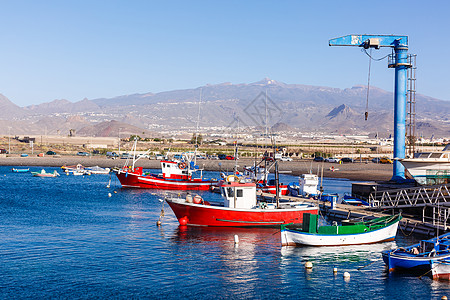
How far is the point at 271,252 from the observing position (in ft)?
117

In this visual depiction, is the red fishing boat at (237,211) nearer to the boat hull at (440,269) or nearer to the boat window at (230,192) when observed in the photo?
the boat window at (230,192)

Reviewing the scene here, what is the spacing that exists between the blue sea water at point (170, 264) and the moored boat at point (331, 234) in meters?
0.54

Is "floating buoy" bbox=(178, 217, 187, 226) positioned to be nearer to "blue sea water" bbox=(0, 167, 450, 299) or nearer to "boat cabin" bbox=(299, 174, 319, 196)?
"blue sea water" bbox=(0, 167, 450, 299)

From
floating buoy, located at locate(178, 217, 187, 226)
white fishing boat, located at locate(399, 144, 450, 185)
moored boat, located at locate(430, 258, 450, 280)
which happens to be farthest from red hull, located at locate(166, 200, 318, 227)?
moored boat, located at locate(430, 258, 450, 280)

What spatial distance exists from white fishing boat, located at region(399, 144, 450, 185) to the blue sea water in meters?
8.93

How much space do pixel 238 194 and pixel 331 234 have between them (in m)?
9.86

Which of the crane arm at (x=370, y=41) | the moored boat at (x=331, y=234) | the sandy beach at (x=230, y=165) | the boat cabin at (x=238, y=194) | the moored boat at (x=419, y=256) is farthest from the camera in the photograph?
the sandy beach at (x=230, y=165)

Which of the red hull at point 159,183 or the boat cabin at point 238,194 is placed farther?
the red hull at point 159,183

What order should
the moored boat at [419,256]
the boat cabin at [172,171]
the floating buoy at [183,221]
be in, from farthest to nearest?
1. the boat cabin at [172,171]
2. the floating buoy at [183,221]
3. the moored boat at [419,256]

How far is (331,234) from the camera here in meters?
35.9

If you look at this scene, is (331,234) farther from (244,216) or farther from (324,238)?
(244,216)

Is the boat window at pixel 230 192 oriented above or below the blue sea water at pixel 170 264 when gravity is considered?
above

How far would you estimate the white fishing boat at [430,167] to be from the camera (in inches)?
1855

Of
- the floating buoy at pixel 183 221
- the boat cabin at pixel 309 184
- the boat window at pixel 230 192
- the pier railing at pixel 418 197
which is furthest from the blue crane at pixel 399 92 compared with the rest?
the floating buoy at pixel 183 221
